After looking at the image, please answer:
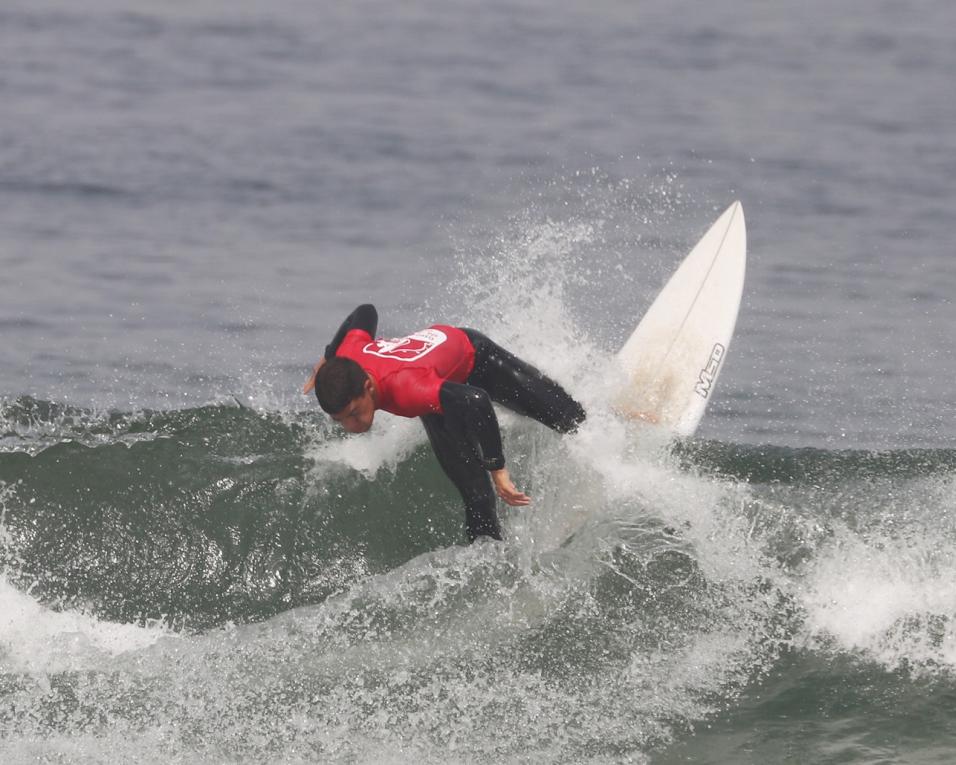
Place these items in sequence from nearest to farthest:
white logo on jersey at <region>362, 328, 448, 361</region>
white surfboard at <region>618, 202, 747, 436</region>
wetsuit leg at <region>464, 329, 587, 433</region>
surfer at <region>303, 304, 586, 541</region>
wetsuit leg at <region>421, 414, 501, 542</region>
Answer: surfer at <region>303, 304, 586, 541</region>
white logo on jersey at <region>362, 328, 448, 361</region>
wetsuit leg at <region>421, 414, 501, 542</region>
wetsuit leg at <region>464, 329, 587, 433</region>
white surfboard at <region>618, 202, 747, 436</region>

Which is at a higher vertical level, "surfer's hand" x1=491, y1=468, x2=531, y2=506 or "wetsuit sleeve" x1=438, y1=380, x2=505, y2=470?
"wetsuit sleeve" x1=438, y1=380, x2=505, y2=470

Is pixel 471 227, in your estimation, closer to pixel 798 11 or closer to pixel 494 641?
pixel 494 641

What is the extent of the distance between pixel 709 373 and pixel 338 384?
3503 mm

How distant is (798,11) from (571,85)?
29.6 ft

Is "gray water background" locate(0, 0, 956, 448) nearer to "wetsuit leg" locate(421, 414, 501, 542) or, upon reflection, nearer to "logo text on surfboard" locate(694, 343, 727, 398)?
"logo text on surfboard" locate(694, 343, 727, 398)

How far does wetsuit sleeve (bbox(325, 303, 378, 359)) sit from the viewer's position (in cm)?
695

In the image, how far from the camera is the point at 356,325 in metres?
7.01

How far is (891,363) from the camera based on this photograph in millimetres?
11750

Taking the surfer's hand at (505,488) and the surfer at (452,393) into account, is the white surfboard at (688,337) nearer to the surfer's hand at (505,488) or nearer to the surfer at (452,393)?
the surfer at (452,393)

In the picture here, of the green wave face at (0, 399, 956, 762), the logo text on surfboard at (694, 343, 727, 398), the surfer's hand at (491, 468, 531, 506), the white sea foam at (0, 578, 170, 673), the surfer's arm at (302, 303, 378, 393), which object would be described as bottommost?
the white sea foam at (0, 578, 170, 673)

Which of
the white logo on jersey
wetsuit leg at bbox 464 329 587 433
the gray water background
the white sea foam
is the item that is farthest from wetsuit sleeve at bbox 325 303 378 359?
the gray water background

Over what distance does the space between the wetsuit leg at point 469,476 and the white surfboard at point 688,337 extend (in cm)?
159

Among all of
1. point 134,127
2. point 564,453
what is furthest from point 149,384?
point 134,127

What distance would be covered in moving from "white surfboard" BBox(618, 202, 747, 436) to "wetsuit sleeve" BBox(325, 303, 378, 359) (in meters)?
1.88
